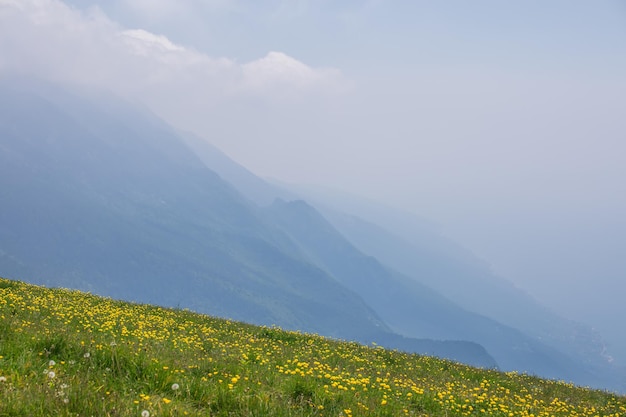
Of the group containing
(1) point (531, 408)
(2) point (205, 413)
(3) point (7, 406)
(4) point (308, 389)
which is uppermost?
(1) point (531, 408)

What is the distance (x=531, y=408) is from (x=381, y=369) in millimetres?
4354

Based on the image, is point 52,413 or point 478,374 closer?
point 52,413

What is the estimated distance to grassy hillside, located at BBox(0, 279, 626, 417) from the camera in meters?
6.24

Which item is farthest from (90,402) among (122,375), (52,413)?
(122,375)

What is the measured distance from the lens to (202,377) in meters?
8.43


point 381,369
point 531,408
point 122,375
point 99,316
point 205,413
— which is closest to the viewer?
point 205,413

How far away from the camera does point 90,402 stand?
571 centimetres

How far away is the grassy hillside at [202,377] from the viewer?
6.24m

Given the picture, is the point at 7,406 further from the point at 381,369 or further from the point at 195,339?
the point at 381,369

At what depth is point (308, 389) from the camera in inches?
324

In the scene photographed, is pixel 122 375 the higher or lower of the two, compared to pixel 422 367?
lower

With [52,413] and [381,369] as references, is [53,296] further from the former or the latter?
[52,413]

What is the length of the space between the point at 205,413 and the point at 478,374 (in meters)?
13.9

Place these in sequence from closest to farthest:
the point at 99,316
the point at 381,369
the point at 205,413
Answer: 1. the point at 205,413
2. the point at 381,369
3. the point at 99,316
